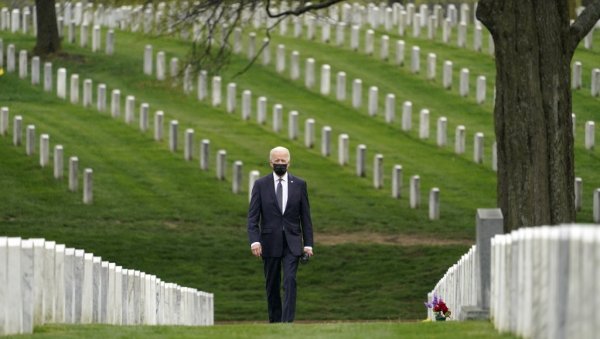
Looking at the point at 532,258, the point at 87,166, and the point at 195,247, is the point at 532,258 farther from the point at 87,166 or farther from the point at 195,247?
the point at 87,166

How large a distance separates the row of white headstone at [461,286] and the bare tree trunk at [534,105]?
89.2 inches

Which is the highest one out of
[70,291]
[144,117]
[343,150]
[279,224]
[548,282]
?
[548,282]

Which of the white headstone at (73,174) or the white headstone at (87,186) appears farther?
the white headstone at (73,174)

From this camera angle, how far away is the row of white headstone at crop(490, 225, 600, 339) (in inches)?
337

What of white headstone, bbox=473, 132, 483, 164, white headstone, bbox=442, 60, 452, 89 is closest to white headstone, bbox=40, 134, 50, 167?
white headstone, bbox=473, 132, 483, 164

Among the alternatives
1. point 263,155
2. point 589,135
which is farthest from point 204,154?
point 589,135

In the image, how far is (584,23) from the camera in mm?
22078

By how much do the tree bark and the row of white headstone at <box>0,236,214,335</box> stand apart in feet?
90.5

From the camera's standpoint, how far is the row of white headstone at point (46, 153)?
32.6 metres

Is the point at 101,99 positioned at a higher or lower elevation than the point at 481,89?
lower

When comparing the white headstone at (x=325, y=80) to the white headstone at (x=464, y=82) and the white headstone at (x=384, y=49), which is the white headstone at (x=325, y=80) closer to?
the white headstone at (x=464, y=82)

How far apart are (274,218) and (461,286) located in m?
1.65

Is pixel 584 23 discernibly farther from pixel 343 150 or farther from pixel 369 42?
pixel 369 42

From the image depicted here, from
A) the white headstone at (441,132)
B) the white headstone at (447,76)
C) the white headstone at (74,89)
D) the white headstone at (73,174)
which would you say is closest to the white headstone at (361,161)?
the white headstone at (441,132)
